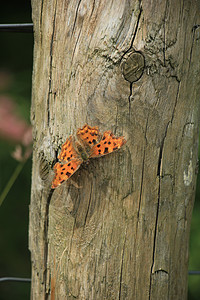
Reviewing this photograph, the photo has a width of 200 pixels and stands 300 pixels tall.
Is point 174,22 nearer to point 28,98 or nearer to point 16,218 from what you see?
point 28,98

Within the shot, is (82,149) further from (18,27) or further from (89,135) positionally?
(18,27)

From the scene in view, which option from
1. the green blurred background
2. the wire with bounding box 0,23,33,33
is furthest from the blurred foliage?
the wire with bounding box 0,23,33,33

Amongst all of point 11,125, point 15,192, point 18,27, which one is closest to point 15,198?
point 15,192

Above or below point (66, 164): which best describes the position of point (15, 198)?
below

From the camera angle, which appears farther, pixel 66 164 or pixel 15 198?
pixel 15 198

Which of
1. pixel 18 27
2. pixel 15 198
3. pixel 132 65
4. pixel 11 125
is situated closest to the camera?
pixel 132 65

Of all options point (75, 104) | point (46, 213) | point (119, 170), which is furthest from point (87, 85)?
point (46, 213)
